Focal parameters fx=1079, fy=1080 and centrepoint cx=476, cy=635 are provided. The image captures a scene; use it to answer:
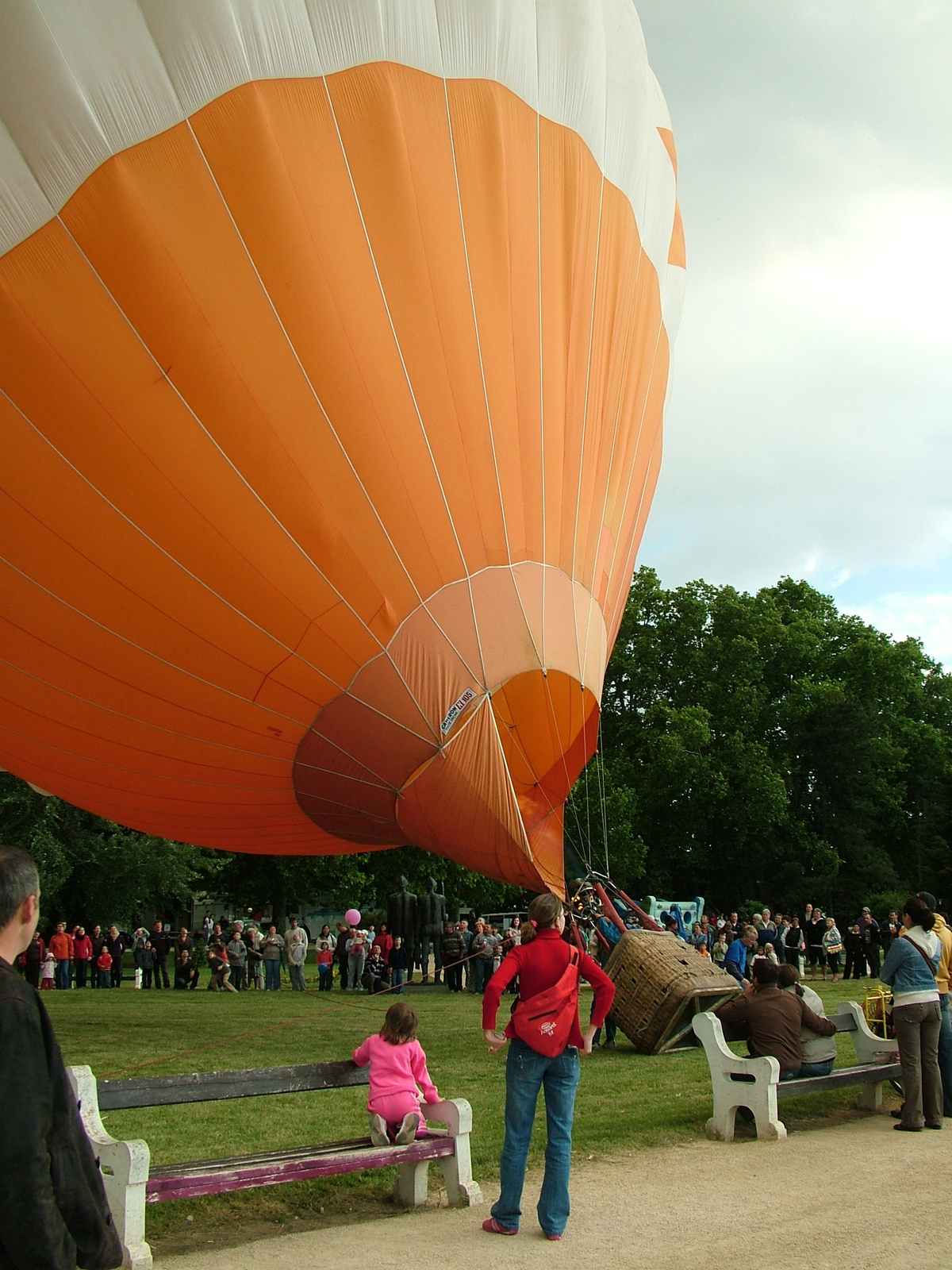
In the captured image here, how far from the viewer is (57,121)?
5.33m

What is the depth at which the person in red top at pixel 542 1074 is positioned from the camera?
13.5 ft

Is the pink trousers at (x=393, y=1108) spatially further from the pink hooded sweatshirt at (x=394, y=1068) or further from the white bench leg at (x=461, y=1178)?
the white bench leg at (x=461, y=1178)

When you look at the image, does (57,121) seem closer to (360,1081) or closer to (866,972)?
(360,1081)

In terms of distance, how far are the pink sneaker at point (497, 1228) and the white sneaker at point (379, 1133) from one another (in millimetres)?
580

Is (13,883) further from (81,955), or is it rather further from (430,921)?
(81,955)

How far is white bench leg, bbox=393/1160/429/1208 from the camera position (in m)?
4.59

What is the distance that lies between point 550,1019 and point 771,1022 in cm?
266

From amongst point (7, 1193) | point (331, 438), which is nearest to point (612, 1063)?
point (331, 438)

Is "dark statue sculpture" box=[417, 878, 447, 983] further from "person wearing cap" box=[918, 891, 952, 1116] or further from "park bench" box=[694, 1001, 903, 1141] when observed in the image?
"park bench" box=[694, 1001, 903, 1141]

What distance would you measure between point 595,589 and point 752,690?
29.6m

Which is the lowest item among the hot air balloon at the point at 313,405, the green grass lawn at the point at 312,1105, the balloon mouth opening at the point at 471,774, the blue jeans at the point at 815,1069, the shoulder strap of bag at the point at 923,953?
the green grass lawn at the point at 312,1105

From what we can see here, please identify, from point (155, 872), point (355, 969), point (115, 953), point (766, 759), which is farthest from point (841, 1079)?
point (766, 759)

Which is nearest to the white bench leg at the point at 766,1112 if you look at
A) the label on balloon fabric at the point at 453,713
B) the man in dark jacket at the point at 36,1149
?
the label on balloon fabric at the point at 453,713

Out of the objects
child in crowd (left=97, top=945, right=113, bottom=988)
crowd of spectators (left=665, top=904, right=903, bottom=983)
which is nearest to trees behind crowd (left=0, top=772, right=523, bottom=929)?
child in crowd (left=97, top=945, right=113, bottom=988)
